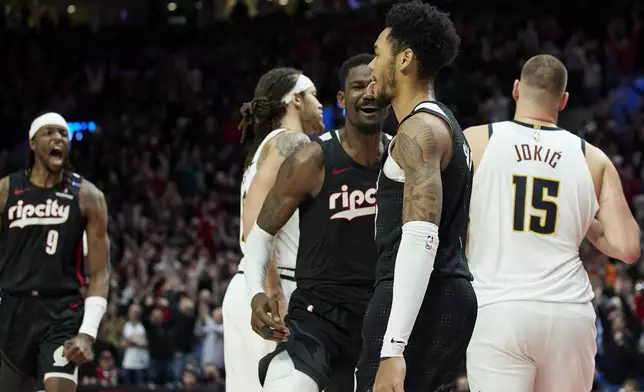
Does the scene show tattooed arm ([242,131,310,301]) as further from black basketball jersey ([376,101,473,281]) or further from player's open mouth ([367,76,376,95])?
black basketball jersey ([376,101,473,281])

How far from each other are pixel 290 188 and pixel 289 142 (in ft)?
2.58

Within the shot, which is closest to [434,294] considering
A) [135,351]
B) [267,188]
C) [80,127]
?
[267,188]

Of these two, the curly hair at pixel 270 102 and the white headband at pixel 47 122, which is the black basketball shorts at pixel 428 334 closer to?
the curly hair at pixel 270 102

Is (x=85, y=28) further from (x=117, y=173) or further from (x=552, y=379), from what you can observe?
(x=552, y=379)

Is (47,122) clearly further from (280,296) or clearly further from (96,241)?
(280,296)

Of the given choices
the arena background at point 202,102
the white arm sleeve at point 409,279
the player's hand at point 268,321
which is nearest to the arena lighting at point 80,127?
the arena background at point 202,102

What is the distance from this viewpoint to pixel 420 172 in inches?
145

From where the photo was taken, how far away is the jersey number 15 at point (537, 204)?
16.6 ft

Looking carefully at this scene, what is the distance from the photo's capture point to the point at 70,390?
21.9ft

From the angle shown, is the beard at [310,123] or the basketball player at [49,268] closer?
the beard at [310,123]

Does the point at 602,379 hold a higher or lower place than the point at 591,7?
lower

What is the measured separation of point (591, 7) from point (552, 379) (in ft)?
46.8

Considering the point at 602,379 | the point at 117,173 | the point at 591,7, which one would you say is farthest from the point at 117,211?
the point at 602,379

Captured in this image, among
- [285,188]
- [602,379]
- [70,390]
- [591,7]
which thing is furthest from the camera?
[591,7]
